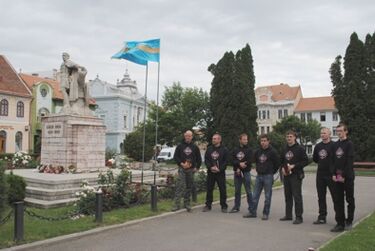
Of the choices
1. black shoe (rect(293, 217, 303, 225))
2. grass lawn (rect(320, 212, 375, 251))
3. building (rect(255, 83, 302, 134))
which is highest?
building (rect(255, 83, 302, 134))

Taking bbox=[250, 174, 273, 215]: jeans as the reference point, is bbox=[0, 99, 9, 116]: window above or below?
above

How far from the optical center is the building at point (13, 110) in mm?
42750

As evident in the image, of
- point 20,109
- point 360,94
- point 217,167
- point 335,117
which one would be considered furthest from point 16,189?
point 335,117

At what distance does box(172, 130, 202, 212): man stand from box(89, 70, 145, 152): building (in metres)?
50.3

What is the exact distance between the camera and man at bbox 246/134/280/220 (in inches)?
369

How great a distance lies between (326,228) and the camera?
8320 mm

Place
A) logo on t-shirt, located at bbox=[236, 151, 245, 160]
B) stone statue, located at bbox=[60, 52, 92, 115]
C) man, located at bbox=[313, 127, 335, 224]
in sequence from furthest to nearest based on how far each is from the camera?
stone statue, located at bbox=[60, 52, 92, 115] → logo on t-shirt, located at bbox=[236, 151, 245, 160] → man, located at bbox=[313, 127, 335, 224]

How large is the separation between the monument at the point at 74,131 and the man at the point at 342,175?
8.79 m

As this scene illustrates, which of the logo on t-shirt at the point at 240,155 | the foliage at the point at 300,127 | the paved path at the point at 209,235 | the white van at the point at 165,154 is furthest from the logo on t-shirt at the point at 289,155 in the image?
the foliage at the point at 300,127

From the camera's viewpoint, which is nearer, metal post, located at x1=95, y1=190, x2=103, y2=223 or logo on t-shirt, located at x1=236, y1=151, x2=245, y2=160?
metal post, located at x1=95, y1=190, x2=103, y2=223

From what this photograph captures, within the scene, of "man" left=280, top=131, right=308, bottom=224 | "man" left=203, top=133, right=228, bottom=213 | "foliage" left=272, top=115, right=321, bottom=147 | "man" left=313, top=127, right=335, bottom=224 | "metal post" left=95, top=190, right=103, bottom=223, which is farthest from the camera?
"foliage" left=272, top=115, right=321, bottom=147

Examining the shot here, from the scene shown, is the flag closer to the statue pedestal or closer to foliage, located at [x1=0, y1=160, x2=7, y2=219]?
the statue pedestal

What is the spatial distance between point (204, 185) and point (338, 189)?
663 cm

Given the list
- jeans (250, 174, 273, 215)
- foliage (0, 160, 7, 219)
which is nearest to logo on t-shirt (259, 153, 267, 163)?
jeans (250, 174, 273, 215)
